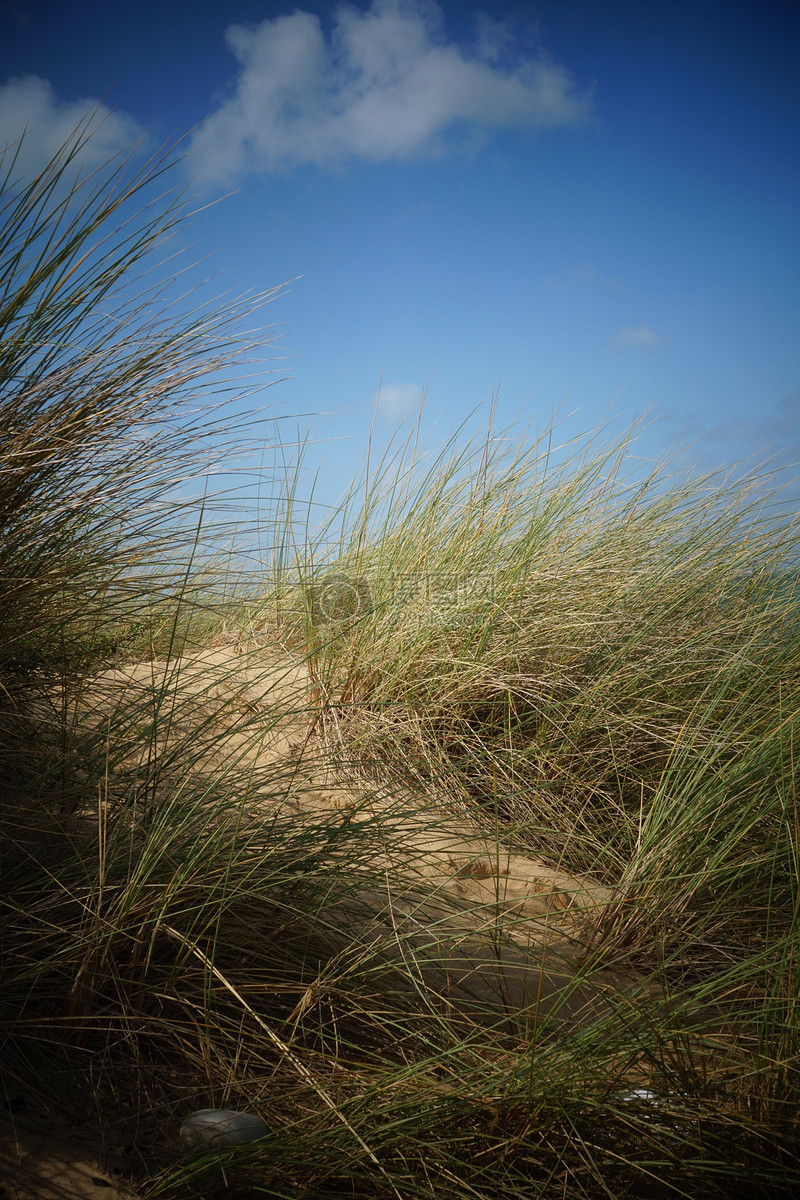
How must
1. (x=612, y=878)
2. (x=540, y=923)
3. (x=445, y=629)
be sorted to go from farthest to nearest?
(x=445, y=629) < (x=612, y=878) < (x=540, y=923)

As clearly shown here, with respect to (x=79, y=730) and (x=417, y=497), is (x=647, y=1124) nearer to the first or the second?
(x=79, y=730)

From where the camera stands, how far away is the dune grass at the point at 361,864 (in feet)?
3.77

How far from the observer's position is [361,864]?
1587 millimetres

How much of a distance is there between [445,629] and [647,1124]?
1.93 m

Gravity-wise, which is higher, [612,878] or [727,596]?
[727,596]

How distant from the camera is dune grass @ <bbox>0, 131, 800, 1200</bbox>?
115cm

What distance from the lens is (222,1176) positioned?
1059 mm

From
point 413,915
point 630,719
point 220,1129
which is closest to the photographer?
point 220,1129

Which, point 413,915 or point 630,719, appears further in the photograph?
point 630,719

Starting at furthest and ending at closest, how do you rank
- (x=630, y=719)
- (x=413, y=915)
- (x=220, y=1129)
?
(x=630, y=719)
(x=413, y=915)
(x=220, y=1129)

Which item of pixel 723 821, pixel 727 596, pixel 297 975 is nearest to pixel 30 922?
pixel 297 975

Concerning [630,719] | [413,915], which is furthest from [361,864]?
[630,719]

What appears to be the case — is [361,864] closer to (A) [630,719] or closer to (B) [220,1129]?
(B) [220,1129]

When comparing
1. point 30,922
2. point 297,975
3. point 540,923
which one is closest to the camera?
point 30,922
